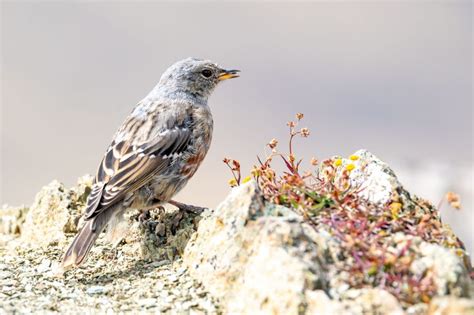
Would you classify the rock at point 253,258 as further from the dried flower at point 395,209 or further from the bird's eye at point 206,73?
A: the bird's eye at point 206,73

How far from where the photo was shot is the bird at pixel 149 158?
7223 mm

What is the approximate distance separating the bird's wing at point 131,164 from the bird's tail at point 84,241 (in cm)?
10

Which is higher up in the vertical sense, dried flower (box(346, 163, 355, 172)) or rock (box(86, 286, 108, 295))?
dried flower (box(346, 163, 355, 172))

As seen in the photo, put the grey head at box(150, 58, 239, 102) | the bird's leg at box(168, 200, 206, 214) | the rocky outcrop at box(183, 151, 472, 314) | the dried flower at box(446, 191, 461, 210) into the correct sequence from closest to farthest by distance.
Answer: the rocky outcrop at box(183, 151, 472, 314), the dried flower at box(446, 191, 461, 210), the bird's leg at box(168, 200, 206, 214), the grey head at box(150, 58, 239, 102)

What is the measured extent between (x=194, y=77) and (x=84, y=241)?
3.33 m

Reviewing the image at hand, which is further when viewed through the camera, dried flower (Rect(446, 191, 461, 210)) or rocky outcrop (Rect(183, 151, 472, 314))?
dried flower (Rect(446, 191, 461, 210))

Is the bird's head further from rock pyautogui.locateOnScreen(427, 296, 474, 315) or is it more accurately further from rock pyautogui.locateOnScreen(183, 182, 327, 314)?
rock pyautogui.locateOnScreen(427, 296, 474, 315)

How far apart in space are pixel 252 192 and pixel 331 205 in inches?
31.4

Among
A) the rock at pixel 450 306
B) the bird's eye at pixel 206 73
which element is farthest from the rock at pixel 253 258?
the bird's eye at pixel 206 73

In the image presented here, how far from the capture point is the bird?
722 cm

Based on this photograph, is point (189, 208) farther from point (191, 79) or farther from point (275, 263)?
point (191, 79)

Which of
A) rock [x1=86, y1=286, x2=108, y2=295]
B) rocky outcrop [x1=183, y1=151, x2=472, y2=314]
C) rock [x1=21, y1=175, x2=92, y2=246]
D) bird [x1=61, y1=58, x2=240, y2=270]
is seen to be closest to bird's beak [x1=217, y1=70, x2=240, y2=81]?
bird [x1=61, y1=58, x2=240, y2=270]

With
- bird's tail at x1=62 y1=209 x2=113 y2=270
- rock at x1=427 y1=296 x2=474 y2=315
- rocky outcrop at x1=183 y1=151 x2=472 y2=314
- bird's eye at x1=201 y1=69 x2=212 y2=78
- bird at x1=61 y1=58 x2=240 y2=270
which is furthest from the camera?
bird's eye at x1=201 y1=69 x2=212 y2=78

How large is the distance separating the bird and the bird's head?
2 cm
